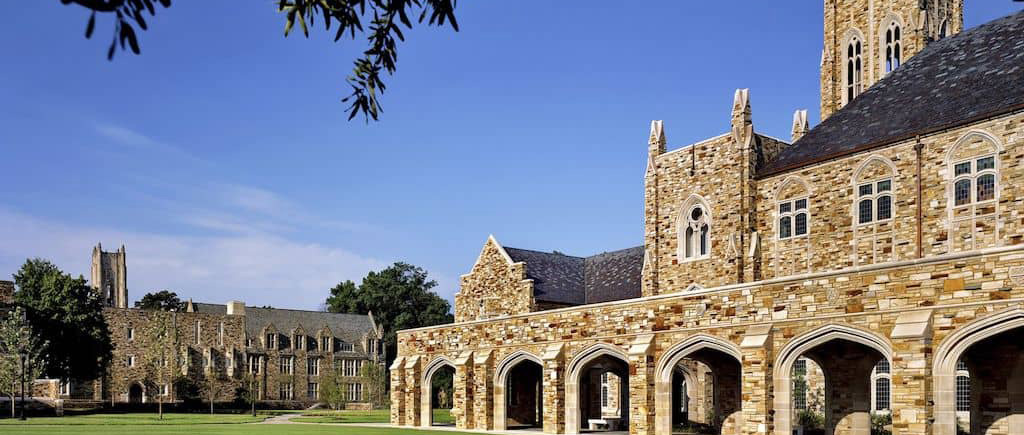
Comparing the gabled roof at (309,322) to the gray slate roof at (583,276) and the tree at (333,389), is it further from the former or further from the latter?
the gray slate roof at (583,276)

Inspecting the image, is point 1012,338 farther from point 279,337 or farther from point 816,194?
point 279,337

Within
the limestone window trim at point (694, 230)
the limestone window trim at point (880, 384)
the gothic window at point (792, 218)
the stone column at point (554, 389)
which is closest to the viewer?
the limestone window trim at point (880, 384)

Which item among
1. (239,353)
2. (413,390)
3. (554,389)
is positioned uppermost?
(554,389)

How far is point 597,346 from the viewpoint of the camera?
33094 millimetres

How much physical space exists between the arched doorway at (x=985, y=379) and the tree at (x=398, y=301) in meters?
79.0

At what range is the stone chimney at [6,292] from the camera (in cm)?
6406

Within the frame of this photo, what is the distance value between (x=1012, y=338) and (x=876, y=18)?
2430cm

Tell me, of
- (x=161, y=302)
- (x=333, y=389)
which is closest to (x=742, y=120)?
(x=333, y=389)

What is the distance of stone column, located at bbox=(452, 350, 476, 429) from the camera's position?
39.1 m

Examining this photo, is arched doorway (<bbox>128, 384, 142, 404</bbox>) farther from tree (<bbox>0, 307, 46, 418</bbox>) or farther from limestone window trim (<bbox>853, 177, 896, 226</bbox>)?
limestone window trim (<bbox>853, 177, 896, 226</bbox>)

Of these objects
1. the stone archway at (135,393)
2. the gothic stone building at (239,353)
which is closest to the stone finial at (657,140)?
the gothic stone building at (239,353)

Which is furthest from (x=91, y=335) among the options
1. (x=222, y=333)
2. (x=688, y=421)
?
(x=688, y=421)

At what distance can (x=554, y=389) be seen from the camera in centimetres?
3422

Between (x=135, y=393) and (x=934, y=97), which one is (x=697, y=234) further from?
(x=135, y=393)
